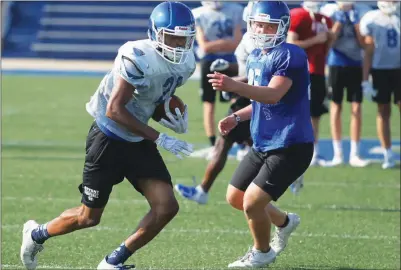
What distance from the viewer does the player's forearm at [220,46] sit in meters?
9.80

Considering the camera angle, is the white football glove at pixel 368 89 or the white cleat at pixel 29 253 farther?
the white football glove at pixel 368 89

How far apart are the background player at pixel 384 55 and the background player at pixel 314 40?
457 millimetres

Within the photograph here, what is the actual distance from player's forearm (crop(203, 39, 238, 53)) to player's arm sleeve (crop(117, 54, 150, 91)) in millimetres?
4901

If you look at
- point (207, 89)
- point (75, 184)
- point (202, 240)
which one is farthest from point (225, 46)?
point (202, 240)

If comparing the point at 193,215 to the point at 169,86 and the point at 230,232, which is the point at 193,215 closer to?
the point at 230,232

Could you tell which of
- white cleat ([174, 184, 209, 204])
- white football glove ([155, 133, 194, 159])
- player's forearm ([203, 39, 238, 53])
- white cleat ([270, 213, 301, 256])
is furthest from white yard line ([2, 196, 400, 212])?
white football glove ([155, 133, 194, 159])

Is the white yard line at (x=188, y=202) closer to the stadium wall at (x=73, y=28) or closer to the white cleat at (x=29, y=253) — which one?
the white cleat at (x=29, y=253)

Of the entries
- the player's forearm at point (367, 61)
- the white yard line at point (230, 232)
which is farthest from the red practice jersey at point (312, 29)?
the white yard line at point (230, 232)

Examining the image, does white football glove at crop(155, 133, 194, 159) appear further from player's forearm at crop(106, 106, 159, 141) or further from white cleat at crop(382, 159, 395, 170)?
white cleat at crop(382, 159, 395, 170)

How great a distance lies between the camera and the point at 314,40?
29.7ft

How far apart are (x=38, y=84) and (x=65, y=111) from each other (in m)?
3.64

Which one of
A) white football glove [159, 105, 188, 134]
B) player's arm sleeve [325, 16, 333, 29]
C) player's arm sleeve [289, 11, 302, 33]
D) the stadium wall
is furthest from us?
the stadium wall

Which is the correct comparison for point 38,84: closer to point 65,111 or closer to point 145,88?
point 65,111

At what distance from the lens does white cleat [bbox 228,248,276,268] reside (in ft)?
18.2
